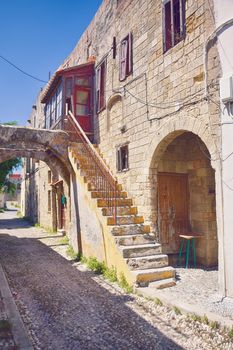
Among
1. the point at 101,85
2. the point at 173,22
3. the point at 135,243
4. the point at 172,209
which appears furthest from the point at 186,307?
the point at 101,85

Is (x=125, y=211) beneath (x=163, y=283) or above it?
above

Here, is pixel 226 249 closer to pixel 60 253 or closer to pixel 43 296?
pixel 43 296

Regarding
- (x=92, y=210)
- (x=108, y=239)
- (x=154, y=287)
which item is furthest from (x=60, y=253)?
(x=154, y=287)

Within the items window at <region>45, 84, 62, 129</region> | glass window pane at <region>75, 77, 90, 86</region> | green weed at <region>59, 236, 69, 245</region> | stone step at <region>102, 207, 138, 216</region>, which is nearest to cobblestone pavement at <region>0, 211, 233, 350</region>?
stone step at <region>102, 207, 138, 216</region>

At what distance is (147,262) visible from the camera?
588 centimetres

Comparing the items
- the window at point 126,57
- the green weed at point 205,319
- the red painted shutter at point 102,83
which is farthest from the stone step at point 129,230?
the red painted shutter at point 102,83

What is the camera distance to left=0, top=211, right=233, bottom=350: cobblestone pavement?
3662mm

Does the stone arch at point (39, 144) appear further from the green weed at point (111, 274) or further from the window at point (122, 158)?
the green weed at point (111, 274)

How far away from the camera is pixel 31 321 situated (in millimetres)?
4309

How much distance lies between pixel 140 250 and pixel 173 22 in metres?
5.13

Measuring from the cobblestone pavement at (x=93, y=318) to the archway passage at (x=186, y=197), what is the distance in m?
2.32

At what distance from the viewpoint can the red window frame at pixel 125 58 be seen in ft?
27.0

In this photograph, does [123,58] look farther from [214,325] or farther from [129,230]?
[214,325]

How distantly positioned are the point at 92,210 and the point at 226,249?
3531 millimetres
